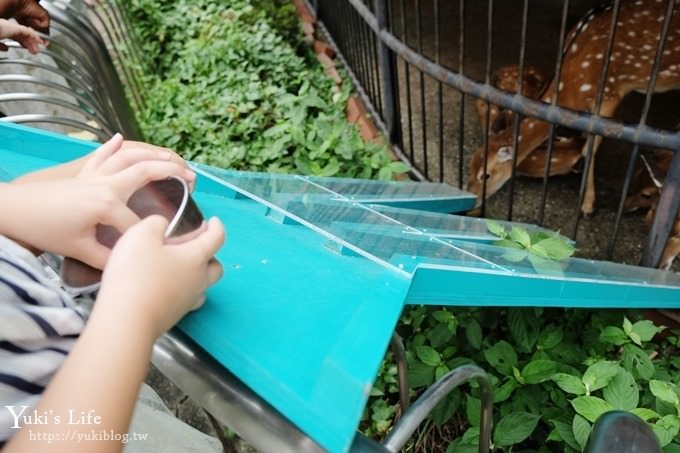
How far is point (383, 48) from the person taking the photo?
286 centimetres

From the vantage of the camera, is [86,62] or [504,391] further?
[86,62]

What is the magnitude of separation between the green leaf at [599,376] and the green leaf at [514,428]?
0.15m

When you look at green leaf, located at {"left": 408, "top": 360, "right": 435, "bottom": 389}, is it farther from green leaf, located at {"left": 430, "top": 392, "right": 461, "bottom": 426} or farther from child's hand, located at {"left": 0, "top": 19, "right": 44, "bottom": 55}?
child's hand, located at {"left": 0, "top": 19, "right": 44, "bottom": 55}

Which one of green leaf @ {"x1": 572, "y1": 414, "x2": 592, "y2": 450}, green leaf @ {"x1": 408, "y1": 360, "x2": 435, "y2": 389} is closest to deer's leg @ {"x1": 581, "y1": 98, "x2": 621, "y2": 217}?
green leaf @ {"x1": 408, "y1": 360, "x2": 435, "y2": 389}

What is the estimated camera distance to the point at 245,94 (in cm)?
331

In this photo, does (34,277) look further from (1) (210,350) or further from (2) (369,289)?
(2) (369,289)

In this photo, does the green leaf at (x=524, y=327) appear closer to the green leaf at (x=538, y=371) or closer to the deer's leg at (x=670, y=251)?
the green leaf at (x=538, y=371)

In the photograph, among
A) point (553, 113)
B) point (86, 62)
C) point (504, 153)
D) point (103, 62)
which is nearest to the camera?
point (553, 113)

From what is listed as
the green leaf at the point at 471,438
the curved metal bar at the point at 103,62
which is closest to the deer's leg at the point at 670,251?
the green leaf at the point at 471,438

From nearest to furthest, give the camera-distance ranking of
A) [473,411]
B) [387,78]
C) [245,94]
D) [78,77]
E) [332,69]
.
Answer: [473,411] < [78,77] < [387,78] < [245,94] < [332,69]

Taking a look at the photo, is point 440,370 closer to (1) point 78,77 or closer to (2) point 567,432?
A: (2) point 567,432

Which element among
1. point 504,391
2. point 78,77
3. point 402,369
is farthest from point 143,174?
point 78,77

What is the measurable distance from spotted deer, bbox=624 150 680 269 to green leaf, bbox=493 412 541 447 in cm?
99

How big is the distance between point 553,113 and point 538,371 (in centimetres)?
94
